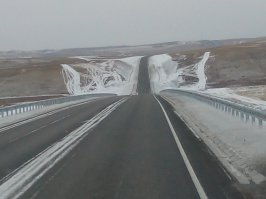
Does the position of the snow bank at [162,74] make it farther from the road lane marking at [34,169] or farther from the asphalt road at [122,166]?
the road lane marking at [34,169]

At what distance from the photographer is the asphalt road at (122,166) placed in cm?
821

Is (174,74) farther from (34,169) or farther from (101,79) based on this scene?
(34,169)

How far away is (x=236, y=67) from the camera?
87.3 m

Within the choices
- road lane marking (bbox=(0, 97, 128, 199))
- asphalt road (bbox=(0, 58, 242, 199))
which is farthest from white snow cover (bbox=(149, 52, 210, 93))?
road lane marking (bbox=(0, 97, 128, 199))

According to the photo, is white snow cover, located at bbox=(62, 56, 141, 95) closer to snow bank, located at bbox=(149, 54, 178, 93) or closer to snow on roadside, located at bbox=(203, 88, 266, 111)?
snow bank, located at bbox=(149, 54, 178, 93)

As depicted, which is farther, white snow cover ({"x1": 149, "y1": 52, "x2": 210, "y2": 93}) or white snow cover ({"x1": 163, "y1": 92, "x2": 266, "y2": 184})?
white snow cover ({"x1": 149, "y1": 52, "x2": 210, "y2": 93})

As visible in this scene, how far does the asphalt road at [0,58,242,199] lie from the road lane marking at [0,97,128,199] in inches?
1.3

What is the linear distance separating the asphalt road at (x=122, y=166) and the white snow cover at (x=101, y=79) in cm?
6272

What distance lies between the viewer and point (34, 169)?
33.8 feet

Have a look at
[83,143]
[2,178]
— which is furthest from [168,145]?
[2,178]

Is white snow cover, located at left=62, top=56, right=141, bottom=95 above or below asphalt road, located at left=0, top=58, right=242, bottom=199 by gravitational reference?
below

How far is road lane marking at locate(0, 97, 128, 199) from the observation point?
332 inches

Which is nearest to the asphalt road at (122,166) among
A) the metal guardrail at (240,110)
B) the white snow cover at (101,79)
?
the metal guardrail at (240,110)

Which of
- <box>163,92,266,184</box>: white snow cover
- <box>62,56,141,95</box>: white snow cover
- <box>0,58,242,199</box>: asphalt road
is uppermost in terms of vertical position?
<box>0,58,242,199</box>: asphalt road
